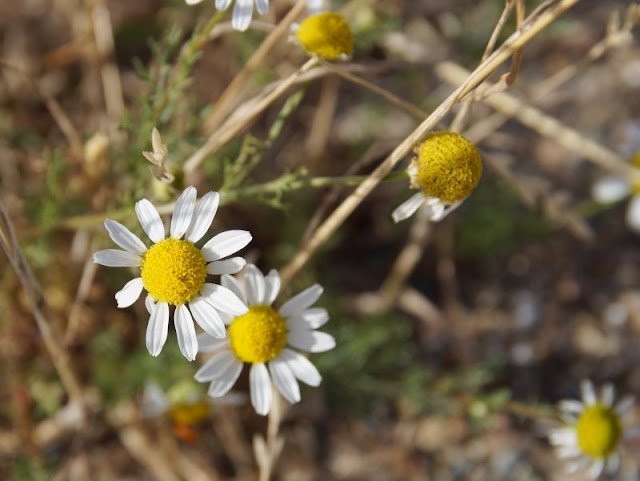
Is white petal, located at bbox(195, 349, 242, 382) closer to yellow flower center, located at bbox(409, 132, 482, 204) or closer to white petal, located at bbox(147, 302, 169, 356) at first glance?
white petal, located at bbox(147, 302, 169, 356)

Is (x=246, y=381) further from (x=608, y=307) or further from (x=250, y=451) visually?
(x=608, y=307)

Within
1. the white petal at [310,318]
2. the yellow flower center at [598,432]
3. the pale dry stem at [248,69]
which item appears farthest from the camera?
the yellow flower center at [598,432]

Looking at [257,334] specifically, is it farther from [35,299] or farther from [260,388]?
[35,299]

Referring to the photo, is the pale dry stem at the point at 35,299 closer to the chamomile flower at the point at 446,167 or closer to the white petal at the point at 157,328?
the white petal at the point at 157,328

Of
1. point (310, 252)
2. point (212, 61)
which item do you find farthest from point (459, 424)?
point (212, 61)

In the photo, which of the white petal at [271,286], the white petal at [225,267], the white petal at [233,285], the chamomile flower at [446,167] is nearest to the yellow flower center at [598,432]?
the chamomile flower at [446,167]

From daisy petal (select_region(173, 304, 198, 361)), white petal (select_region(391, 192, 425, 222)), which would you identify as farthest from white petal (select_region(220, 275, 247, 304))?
white petal (select_region(391, 192, 425, 222))
